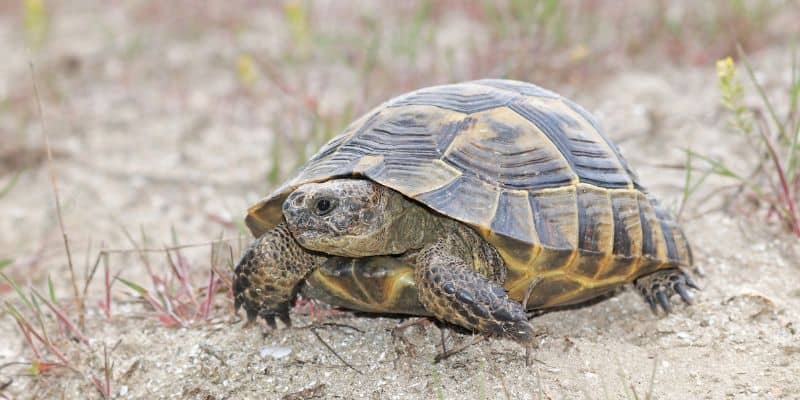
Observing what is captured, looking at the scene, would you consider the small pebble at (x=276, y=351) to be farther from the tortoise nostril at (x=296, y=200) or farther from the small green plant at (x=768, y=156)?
the small green plant at (x=768, y=156)

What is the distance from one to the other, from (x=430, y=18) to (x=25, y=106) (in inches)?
128

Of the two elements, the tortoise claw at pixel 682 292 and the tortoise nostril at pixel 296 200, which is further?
the tortoise claw at pixel 682 292

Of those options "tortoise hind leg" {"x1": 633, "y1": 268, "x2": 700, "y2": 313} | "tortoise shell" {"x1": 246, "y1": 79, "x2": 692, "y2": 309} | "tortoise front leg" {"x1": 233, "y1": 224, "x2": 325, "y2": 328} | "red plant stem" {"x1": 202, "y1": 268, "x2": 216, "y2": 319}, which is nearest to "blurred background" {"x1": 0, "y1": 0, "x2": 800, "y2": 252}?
"red plant stem" {"x1": 202, "y1": 268, "x2": 216, "y2": 319}

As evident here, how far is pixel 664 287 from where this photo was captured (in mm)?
2768

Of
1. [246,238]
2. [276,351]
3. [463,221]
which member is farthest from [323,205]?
[246,238]

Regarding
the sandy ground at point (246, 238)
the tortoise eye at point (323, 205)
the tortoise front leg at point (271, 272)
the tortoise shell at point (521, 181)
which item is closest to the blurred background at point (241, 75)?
the sandy ground at point (246, 238)

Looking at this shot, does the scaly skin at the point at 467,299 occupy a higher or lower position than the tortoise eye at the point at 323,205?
lower

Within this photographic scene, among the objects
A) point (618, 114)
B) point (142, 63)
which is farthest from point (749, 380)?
point (142, 63)

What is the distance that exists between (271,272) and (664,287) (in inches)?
55.2

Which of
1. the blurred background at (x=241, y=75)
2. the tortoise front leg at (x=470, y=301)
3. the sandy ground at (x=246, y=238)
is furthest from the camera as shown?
the blurred background at (x=241, y=75)

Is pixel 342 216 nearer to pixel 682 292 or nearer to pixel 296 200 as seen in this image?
pixel 296 200

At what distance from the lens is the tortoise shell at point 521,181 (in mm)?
2355

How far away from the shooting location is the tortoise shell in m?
2.36


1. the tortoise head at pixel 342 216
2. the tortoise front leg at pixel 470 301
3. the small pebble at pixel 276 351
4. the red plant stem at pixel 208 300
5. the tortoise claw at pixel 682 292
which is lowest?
the small pebble at pixel 276 351
